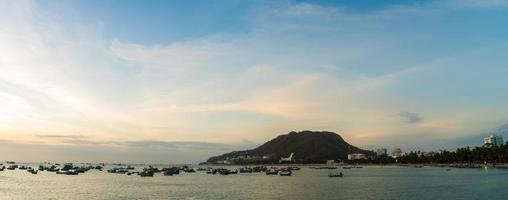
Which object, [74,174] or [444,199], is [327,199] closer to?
[444,199]

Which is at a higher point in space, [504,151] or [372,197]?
[504,151]

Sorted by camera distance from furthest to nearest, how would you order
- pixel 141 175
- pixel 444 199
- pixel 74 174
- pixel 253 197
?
pixel 74 174 → pixel 141 175 → pixel 253 197 → pixel 444 199

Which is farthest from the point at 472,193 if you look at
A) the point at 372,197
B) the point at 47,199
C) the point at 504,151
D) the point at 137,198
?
the point at 504,151

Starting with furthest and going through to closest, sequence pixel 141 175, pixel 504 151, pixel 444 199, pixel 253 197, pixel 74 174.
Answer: pixel 504 151, pixel 74 174, pixel 141 175, pixel 253 197, pixel 444 199

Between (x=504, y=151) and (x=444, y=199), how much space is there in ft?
498

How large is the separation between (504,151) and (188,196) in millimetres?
166295

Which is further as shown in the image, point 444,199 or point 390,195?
point 390,195

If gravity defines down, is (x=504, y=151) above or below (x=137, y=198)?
above

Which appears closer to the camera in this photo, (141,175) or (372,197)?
(372,197)

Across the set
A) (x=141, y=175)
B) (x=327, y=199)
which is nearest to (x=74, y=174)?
(x=141, y=175)

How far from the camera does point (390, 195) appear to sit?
6862 cm

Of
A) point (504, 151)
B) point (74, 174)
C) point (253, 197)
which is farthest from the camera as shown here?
point (504, 151)

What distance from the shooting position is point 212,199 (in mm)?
64625

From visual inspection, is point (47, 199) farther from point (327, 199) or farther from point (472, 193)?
point (472, 193)
